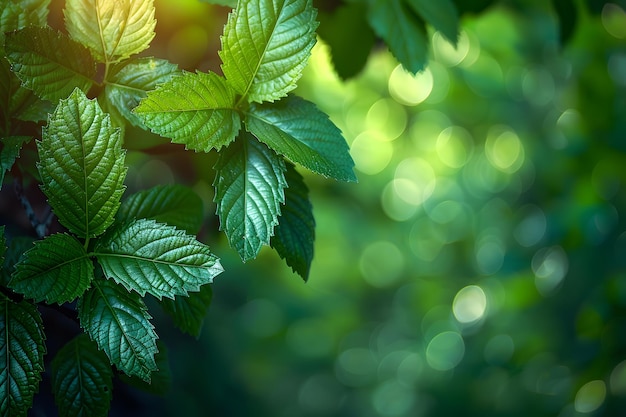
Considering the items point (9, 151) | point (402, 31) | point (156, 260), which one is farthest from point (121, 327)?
point (402, 31)

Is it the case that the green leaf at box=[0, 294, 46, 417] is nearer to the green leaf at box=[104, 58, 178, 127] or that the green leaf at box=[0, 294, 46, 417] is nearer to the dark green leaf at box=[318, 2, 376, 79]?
the green leaf at box=[104, 58, 178, 127]

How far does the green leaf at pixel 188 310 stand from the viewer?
1.86 ft

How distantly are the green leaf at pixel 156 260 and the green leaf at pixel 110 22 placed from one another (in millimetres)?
149

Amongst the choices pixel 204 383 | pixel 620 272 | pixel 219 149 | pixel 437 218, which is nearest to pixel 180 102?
pixel 219 149

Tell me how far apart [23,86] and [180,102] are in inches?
4.9

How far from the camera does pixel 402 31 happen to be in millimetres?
679

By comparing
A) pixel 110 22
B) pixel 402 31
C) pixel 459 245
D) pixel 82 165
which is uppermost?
pixel 459 245

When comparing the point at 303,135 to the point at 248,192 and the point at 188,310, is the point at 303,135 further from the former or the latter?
the point at 188,310

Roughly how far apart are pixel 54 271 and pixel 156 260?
74mm

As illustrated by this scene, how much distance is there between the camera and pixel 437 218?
2.40 m

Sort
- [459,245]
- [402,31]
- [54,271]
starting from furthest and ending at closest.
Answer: [459,245] < [402,31] < [54,271]

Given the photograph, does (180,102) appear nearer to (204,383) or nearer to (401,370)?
(204,383)

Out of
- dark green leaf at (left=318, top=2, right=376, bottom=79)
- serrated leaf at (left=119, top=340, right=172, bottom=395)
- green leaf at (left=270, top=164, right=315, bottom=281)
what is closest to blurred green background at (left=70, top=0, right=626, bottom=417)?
dark green leaf at (left=318, top=2, right=376, bottom=79)

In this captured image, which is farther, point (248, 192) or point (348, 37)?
point (348, 37)
